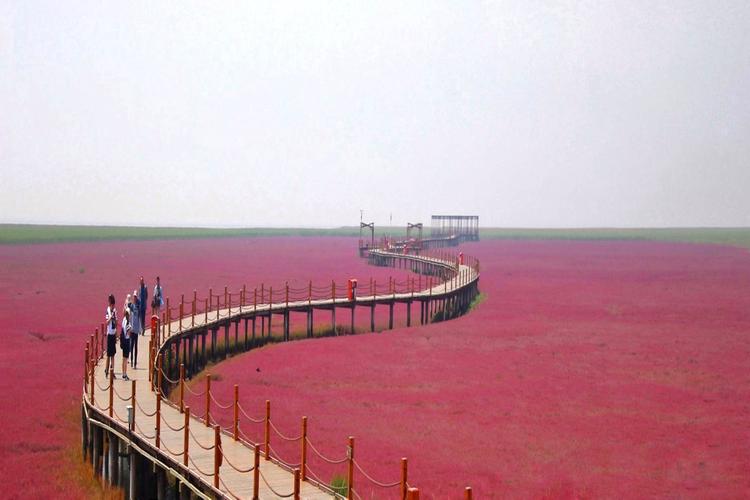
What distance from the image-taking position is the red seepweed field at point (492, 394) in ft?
55.0

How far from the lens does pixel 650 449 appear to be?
18391 mm

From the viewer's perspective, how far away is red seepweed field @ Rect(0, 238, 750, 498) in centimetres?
1677

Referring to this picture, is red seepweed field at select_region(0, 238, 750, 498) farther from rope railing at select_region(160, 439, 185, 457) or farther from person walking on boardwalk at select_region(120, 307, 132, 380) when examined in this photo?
rope railing at select_region(160, 439, 185, 457)

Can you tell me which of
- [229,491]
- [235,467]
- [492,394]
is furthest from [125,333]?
[492,394]

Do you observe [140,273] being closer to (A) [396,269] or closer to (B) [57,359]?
(A) [396,269]

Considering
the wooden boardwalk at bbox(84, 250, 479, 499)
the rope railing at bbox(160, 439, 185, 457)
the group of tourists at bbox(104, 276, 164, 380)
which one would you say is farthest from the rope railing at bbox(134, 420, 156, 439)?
the group of tourists at bbox(104, 276, 164, 380)

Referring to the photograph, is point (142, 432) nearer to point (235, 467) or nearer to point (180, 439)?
Result: point (180, 439)

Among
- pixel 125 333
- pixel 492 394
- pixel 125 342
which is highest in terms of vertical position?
pixel 125 333

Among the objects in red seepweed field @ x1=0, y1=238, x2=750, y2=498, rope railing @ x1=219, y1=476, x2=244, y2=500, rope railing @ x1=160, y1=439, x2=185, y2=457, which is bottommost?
red seepweed field @ x1=0, y1=238, x2=750, y2=498

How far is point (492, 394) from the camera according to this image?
2356 centimetres

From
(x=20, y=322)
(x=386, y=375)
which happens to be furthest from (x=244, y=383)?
(x=20, y=322)

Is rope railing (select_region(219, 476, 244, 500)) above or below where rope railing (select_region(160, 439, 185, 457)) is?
below

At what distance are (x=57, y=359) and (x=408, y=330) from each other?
47.4ft

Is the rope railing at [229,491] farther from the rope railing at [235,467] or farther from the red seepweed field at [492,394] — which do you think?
the red seepweed field at [492,394]
